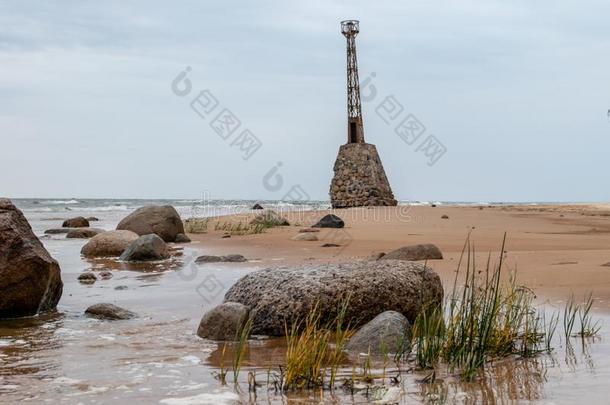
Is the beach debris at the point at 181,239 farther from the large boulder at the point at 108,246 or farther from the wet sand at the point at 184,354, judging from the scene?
the wet sand at the point at 184,354

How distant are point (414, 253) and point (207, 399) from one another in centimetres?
692

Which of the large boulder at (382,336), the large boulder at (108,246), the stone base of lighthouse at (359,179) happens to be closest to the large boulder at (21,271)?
the large boulder at (382,336)

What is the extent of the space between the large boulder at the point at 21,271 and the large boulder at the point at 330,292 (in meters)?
2.13

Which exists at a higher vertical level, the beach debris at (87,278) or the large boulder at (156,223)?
the large boulder at (156,223)

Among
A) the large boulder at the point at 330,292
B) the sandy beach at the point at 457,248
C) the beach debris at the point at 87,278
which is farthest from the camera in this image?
the beach debris at the point at 87,278

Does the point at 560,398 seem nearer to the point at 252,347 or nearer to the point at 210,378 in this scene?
the point at 210,378

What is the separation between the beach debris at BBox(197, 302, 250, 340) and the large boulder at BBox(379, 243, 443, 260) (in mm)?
4524

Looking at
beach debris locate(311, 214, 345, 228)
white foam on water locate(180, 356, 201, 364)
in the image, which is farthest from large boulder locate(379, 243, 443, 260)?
beach debris locate(311, 214, 345, 228)

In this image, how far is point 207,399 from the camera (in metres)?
3.79

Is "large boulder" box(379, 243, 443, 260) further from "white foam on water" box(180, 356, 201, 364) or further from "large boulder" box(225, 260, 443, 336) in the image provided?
"white foam on water" box(180, 356, 201, 364)

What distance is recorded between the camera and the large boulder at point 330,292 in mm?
5922

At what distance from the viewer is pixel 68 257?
1306 cm

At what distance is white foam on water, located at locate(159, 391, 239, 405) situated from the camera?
3.72 meters

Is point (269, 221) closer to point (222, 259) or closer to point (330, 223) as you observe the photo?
point (330, 223)
